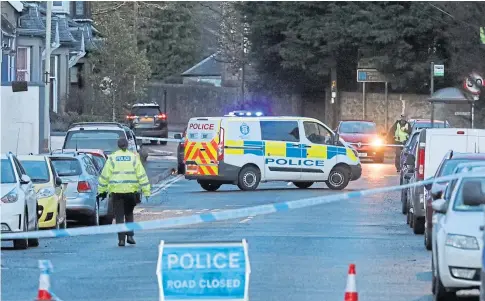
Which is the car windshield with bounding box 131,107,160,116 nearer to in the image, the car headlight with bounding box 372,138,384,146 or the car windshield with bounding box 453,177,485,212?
the car headlight with bounding box 372,138,384,146

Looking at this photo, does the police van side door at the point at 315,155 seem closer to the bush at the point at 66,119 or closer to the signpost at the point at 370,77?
the bush at the point at 66,119

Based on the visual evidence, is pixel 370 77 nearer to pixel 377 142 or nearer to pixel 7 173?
pixel 377 142

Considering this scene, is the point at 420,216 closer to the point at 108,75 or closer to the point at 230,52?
the point at 108,75

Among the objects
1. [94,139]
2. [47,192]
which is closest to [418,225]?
[47,192]

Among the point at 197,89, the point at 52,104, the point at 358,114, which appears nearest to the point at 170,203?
the point at 52,104

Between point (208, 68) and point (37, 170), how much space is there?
86.0 meters

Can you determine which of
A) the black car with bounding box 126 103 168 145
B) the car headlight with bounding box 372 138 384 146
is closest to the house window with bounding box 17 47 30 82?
the black car with bounding box 126 103 168 145

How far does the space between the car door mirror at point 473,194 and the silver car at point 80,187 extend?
1194cm

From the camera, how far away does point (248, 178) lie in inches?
1313

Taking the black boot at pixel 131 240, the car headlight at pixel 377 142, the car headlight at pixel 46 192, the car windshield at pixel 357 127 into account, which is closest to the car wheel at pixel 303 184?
the car headlight at pixel 377 142

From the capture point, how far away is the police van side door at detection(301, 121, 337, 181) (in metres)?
33.4

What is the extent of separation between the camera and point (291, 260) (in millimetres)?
17000

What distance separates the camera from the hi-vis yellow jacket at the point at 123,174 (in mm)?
19594

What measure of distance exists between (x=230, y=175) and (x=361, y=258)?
15992 mm
